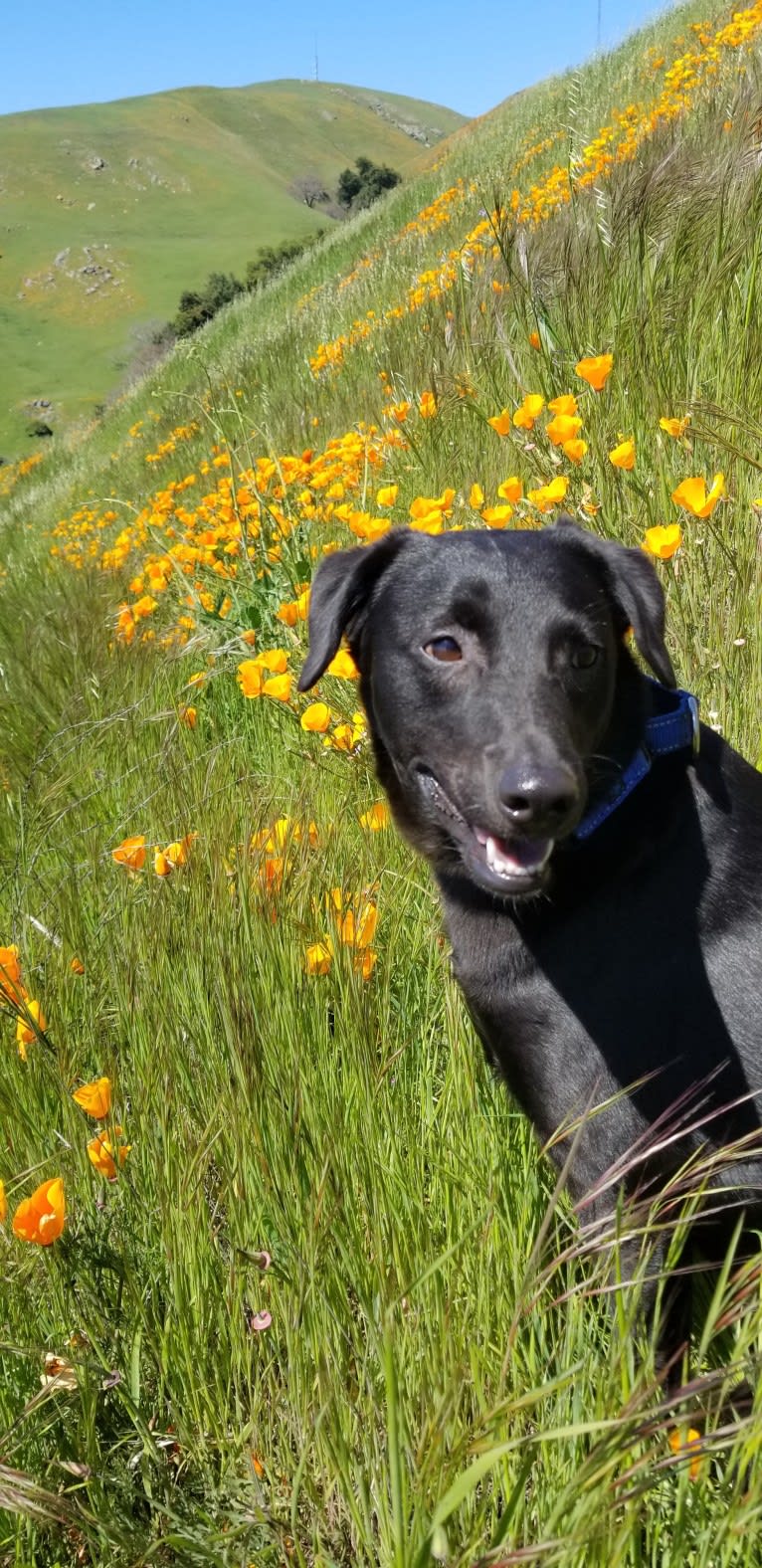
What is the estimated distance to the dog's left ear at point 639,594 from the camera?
73.0 inches

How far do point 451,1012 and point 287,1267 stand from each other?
610mm

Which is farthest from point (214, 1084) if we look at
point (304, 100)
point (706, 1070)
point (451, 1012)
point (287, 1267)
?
point (304, 100)

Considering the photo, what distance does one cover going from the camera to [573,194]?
4.29 metres

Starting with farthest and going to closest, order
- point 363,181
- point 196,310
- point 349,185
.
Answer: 1. point 349,185
2. point 363,181
3. point 196,310

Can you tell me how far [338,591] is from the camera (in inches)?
81.7

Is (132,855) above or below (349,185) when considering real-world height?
below

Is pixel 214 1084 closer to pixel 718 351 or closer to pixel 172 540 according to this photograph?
pixel 718 351

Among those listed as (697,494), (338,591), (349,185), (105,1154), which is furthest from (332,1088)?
Answer: (349,185)

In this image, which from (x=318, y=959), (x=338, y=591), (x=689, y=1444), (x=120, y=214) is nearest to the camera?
(x=689, y=1444)

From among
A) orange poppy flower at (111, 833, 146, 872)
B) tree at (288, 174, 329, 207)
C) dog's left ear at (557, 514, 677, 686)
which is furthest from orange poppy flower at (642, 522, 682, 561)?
tree at (288, 174, 329, 207)

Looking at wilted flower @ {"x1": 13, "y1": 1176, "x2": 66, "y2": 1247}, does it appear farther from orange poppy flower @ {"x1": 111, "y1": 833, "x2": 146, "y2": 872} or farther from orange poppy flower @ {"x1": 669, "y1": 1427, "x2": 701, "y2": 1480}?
orange poppy flower @ {"x1": 111, "y1": 833, "x2": 146, "y2": 872}

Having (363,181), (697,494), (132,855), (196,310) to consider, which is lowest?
(132,855)

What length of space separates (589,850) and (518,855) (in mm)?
162

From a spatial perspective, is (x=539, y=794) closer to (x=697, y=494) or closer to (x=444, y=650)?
(x=444, y=650)
